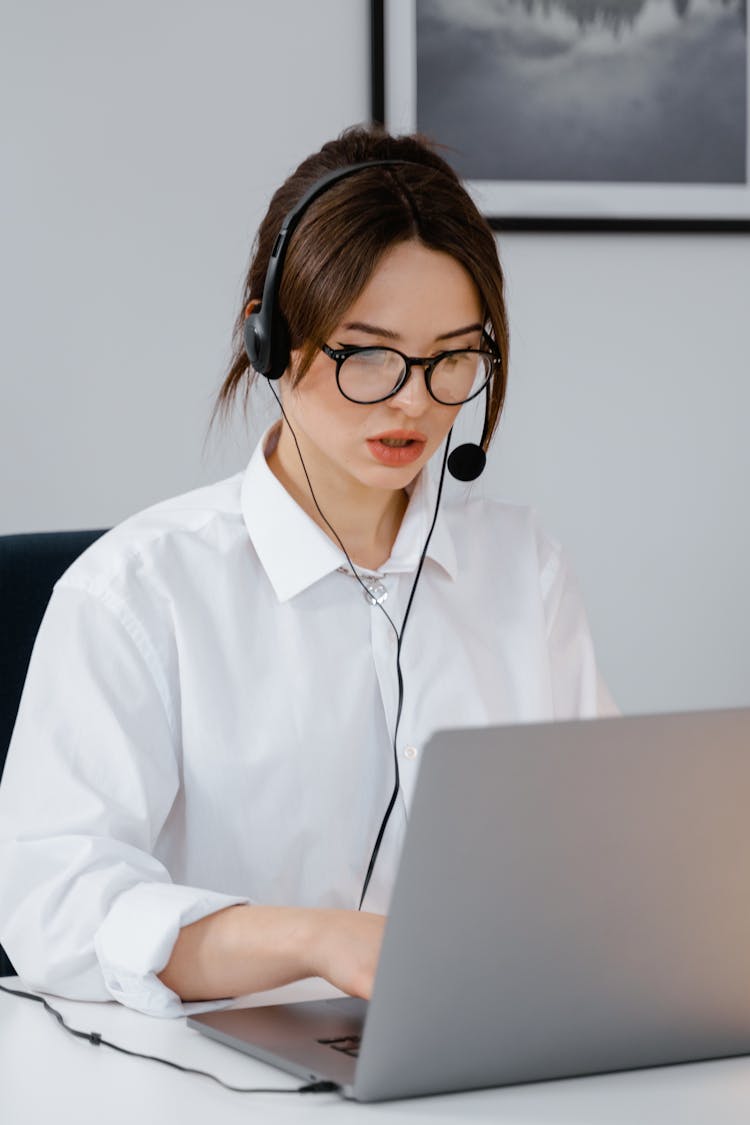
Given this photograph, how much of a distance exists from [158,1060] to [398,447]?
1.85 feet

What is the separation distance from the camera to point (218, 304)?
84.2 inches

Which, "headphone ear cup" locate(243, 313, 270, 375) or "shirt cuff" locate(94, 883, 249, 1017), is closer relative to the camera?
"shirt cuff" locate(94, 883, 249, 1017)

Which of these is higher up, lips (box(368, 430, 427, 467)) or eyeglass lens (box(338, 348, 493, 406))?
eyeglass lens (box(338, 348, 493, 406))

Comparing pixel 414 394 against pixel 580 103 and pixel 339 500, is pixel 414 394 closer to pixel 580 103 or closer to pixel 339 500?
pixel 339 500

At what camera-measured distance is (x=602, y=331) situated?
231cm

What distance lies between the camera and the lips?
1.27 metres

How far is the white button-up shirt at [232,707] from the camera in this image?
3.55ft

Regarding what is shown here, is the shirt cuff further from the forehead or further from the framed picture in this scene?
the framed picture

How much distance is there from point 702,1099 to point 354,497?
0.69 meters

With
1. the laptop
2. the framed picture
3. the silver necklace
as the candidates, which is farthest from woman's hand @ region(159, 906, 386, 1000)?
the framed picture

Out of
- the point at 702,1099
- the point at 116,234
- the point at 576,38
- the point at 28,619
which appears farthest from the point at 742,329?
the point at 702,1099

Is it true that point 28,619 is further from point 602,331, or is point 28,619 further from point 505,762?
point 602,331

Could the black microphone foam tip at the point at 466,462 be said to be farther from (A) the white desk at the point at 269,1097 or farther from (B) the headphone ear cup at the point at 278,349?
(A) the white desk at the point at 269,1097

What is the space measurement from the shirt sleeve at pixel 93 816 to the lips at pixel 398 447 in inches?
9.5
